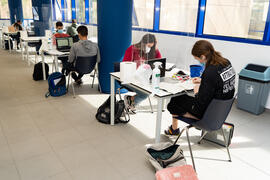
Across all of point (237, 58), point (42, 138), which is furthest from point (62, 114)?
point (237, 58)

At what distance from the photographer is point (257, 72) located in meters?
3.37

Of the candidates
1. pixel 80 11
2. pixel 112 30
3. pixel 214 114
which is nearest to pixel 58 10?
pixel 80 11

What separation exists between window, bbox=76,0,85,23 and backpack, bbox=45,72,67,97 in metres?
6.14

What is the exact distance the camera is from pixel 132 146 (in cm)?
262

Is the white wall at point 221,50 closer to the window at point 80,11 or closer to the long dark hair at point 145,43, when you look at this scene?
the long dark hair at point 145,43

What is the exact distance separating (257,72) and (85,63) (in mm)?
2616

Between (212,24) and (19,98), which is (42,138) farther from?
(212,24)

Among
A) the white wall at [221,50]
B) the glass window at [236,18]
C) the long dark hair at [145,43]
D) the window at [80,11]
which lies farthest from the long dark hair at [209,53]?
the window at [80,11]

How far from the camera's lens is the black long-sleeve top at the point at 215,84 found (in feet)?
6.52

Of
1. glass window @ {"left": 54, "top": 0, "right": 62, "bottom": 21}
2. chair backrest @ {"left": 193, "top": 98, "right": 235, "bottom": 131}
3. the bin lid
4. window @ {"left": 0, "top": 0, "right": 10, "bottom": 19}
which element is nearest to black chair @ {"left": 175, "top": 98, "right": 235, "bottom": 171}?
chair backrest @ {"left": 193, "top": 98, "right": 235, "bottom": 131}

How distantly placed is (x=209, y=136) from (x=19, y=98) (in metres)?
3.08

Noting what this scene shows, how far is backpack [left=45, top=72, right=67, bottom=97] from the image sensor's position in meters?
3.96

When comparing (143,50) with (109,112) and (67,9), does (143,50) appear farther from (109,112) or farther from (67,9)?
(67,9)

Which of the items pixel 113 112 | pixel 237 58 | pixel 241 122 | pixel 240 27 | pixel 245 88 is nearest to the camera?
pixel 113 112
